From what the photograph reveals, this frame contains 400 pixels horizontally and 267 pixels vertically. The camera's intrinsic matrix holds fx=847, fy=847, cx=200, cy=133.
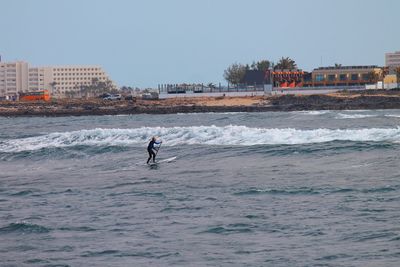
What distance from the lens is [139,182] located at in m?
25.8

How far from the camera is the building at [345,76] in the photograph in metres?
101

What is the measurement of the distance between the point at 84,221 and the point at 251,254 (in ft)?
17.4

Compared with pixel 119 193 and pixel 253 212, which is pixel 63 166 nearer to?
pixel 119 193

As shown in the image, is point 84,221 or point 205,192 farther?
point 205,192

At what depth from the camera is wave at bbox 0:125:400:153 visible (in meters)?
34.9

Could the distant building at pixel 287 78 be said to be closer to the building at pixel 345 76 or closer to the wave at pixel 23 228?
the building at pixel 345 76

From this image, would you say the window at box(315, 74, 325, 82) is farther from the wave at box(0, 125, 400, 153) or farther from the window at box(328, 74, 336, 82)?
the wave at box(0, 125, 400, 153)

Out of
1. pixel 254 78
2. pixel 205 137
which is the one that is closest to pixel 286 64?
pixel 254 78

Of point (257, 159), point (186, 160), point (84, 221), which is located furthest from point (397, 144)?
point (84, 221)

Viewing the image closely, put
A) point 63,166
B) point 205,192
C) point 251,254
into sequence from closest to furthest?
point 251,254
point 205,192
point 63,166

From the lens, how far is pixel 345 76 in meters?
102

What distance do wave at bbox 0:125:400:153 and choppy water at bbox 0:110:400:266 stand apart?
0.23 m

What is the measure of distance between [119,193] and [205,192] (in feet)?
8.39

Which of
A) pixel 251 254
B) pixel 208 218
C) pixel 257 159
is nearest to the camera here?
pixel 251 254
